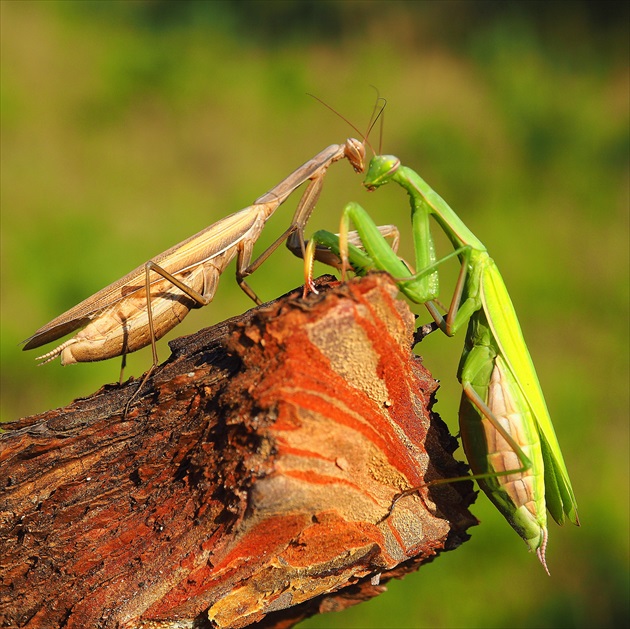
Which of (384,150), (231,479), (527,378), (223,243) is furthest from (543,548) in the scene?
(384,150)

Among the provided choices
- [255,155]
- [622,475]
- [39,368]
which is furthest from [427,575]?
[255,155]

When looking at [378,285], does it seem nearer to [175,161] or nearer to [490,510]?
[490,510]

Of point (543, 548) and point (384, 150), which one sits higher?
point (384, 150)

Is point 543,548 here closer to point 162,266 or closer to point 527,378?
point 527,378

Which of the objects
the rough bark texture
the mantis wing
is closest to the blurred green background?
the mantis wing

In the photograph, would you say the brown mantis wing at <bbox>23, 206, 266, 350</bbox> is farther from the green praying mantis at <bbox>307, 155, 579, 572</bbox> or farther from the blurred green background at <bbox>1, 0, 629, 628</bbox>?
the blurred green background at <bbox>1, 0, 629, 628</bbox>

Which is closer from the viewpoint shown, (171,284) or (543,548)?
(543,548)

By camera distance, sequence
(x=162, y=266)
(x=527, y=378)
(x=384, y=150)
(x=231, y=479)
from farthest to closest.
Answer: (x=384, y=150) → (x=162, y=266) → (x=527, y=378) → (x=231, y=479)

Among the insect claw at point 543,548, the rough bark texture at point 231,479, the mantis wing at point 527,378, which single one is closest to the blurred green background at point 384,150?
the insect claw at point 543,548
